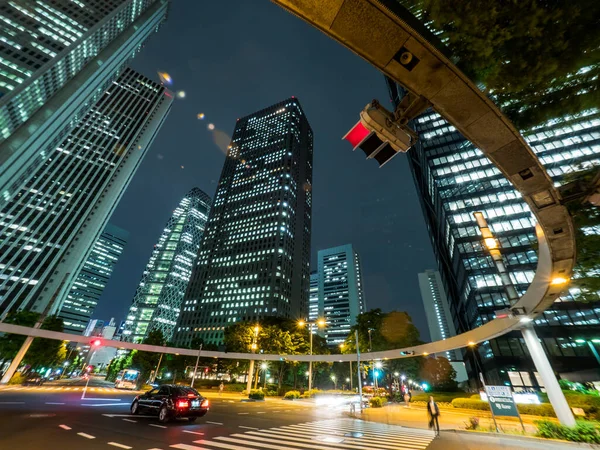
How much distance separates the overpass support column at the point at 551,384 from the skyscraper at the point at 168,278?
140 metres

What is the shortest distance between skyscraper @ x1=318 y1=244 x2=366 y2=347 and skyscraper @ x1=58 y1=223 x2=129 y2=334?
15094 cm

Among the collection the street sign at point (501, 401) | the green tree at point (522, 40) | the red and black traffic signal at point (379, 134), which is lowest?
the street sign at point (501, 401)

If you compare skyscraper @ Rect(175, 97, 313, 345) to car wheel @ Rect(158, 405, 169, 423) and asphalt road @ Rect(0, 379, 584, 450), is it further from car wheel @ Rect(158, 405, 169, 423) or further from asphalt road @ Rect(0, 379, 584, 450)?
asphalt road @ Rect(0, 379, 584, 450)

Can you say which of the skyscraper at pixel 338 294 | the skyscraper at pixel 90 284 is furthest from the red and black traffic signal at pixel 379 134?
the skyscraper at pixel 90 284

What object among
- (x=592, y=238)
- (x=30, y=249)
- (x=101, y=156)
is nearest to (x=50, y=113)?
(x=101, y=156)

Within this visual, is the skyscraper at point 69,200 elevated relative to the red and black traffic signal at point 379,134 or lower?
elevated

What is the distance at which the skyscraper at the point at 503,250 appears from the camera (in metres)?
35.0

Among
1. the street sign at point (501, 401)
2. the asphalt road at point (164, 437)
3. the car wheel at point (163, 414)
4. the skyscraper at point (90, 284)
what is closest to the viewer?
the asphalt road at point (164, 437)

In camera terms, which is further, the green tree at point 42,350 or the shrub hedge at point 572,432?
the green tree at point 42,350

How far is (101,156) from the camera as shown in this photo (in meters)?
110

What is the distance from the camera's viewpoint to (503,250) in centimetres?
3475

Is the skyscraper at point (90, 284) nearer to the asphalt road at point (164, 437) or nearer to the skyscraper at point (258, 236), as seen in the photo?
the skyscraper at point (258, 236)

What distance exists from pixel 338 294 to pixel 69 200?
155 meters

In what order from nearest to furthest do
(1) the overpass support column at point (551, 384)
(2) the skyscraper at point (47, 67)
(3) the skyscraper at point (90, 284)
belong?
(1) the overpass support column at point (551, 384)
(2) the skyscraper at point (47, 67)
(3) the skyscraper at point (90, 284)
